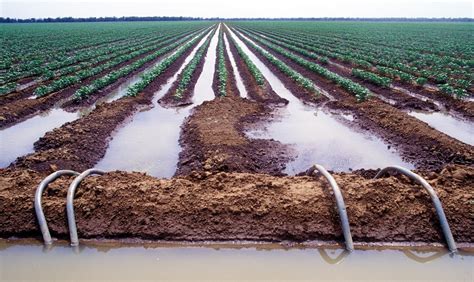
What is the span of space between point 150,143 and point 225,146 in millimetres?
2531

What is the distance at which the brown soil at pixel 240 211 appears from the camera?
564cm

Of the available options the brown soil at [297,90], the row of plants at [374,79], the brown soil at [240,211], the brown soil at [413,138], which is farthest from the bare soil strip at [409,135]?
the row of plants at [374,79]

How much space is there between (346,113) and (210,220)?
8346 mm

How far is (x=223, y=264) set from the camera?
5113mm

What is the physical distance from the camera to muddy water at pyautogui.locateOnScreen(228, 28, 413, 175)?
866cm

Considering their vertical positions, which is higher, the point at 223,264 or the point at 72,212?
the point at 72,212

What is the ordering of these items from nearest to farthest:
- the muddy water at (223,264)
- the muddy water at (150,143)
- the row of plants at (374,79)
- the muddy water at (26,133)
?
the muddy water at (223,264)
the muddy water at (150,143)
the muddy water at (26,133)
the row of plants at (374,79)

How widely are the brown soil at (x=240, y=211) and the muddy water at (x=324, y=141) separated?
2.24 m

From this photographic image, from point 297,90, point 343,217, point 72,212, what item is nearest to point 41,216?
point 72,212

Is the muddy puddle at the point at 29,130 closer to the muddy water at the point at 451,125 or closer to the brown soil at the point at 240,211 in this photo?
the brown soil at the point at 240,211

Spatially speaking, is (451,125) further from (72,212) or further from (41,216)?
(41,216)

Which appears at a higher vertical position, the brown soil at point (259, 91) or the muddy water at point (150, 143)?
the brown soil at point (259, 91)

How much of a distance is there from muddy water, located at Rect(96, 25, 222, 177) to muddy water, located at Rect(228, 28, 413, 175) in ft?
8.43

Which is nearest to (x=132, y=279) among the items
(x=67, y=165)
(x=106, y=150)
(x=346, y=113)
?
(x=67, y=165)
